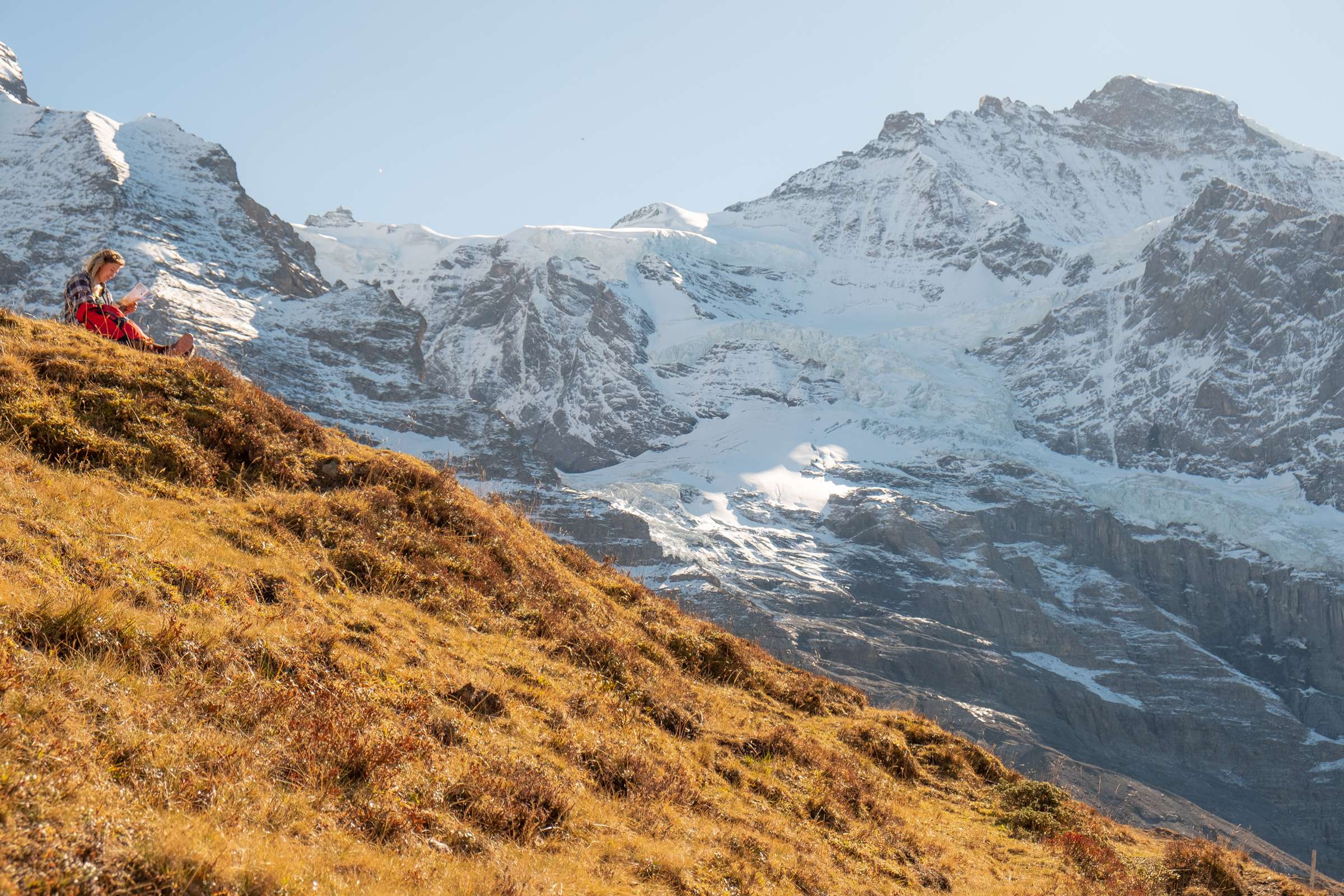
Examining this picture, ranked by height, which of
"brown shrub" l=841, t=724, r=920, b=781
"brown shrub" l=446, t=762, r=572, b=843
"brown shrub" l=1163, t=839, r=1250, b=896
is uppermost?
"brown shrub" l=446, t=762, r=572, b=843

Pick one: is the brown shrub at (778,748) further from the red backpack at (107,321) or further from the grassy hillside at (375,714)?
the red backpack at (107,321)

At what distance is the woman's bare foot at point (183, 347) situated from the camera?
14.1 metres

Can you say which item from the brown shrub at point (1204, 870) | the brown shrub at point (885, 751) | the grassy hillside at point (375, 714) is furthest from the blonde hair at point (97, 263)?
the brown shrub at point (1204, 870)

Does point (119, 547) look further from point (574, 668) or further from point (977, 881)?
point (977, 881)

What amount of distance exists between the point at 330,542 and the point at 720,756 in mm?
4814

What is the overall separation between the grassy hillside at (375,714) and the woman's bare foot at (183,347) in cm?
156

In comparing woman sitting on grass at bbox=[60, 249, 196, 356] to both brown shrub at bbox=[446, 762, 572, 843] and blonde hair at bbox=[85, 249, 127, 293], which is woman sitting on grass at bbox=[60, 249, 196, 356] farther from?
brown shrub at bbox=[446, 762, 572, 843]

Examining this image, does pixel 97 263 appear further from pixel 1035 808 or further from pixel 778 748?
pixel 1035 808

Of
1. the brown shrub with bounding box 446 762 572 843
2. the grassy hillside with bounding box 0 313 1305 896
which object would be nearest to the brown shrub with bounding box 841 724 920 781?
the grassy hillside with bounding box 0 313 1305 896

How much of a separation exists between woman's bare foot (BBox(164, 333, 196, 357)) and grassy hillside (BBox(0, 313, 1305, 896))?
61.6 inches

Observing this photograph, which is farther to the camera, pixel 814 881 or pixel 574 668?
pixel 574 668

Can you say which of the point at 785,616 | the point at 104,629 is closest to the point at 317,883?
the point at 104,629

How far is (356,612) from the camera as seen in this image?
974 cm

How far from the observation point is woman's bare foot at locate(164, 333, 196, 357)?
14094 mm
